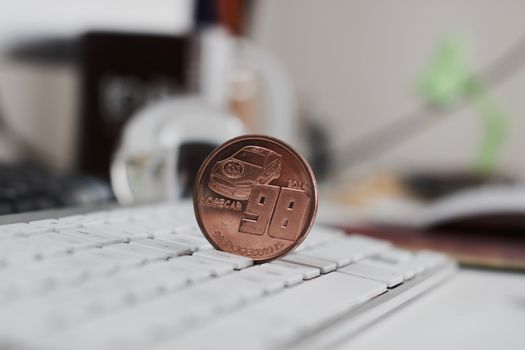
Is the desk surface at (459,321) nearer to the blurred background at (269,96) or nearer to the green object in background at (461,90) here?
the blurred background at (269,96)

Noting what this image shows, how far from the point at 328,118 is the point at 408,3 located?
9.8 inches

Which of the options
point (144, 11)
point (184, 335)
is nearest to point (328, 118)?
point (144, 11)

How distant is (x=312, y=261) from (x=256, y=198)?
47mm

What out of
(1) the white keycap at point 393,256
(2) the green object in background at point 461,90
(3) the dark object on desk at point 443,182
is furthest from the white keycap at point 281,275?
(2) the green object in background at point 461,90

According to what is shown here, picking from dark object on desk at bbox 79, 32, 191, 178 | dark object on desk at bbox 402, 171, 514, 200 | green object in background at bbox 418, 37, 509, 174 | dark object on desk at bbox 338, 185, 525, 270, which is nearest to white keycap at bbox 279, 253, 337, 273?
dark object on desk at bbox 338, 185, 525, 270

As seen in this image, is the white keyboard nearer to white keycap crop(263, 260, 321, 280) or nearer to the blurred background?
white keycap crop(263, 260, 321, 280)

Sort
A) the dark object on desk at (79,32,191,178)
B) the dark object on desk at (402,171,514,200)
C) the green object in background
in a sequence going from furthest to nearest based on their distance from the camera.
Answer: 1. the green object in background
2. the dark object on desk at (402,171,514,200)
3. the dark object on desk at (79,32,191,178)

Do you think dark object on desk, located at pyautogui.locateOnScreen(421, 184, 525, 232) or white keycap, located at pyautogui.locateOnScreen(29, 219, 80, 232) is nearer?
white keycap, located at pyautogui.locateOnScreen(29, 219, 80, 232)

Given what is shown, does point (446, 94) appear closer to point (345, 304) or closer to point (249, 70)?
point (249, 70)

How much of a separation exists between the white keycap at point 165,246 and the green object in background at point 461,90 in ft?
2.93

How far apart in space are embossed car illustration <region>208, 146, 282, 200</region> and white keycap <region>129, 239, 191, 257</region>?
41mm

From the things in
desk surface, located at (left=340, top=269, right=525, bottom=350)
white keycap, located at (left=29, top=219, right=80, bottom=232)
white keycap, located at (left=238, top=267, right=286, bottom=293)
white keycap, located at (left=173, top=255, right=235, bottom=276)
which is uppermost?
white keycap, located at (left=29, top=219, right=80, bottom=232)

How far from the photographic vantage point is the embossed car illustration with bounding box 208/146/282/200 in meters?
0.38

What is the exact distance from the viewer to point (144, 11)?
44.9 inches
